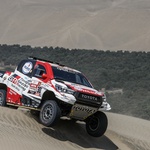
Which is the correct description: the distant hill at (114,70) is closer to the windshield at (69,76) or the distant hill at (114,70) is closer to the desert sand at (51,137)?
the desert sand at (51,137)

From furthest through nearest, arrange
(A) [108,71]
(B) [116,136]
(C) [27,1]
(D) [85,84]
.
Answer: (C) [27,1] < (A) [108,71] < (B) [116,136] < (D) [85,84]

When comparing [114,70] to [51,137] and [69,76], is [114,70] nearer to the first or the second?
[69,76]

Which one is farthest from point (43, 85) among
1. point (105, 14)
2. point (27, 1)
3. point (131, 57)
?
point (27, 1)

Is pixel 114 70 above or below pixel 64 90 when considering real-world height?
above

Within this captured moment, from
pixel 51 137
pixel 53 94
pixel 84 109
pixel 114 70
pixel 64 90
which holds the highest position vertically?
pixel 114 70

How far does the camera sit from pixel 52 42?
297 feet

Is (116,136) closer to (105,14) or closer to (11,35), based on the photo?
(11,35)

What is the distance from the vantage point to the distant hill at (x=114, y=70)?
103 ft

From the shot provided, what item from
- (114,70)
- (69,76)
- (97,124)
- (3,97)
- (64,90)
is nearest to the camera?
(64,90)

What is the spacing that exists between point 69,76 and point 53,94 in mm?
1144

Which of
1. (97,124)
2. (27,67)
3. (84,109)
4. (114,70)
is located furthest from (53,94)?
(114,70)

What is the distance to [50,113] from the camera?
1112 centimetres

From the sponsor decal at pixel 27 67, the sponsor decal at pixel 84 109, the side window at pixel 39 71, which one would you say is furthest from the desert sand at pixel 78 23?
the sponsor decal at pixel 84 109

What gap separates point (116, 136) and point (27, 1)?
377 feet
